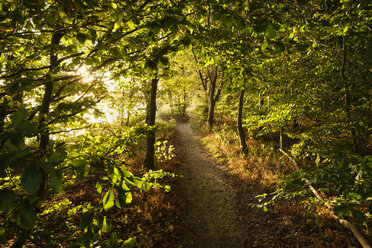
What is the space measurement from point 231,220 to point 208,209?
3.62ft

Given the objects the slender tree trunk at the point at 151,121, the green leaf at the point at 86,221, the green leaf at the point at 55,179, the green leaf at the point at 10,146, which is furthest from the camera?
the slender tree trunk at the point at 151,121

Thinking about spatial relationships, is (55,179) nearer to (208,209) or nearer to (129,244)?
(129,244)

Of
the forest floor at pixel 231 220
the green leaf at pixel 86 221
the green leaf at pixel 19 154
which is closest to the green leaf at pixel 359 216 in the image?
the green leaf at pixel 86 221

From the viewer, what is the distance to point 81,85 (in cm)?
453

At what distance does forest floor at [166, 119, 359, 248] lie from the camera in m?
Result: 5.80

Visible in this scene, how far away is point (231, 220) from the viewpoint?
7.00 meters

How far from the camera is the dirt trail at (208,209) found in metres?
6.26

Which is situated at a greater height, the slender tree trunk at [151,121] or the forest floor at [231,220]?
the slender tree trunk at [151,121]

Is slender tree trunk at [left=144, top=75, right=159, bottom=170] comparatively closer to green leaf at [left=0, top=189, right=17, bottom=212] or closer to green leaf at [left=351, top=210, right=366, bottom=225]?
green leaf at [left=351, top=210, right=366, bottom=225]

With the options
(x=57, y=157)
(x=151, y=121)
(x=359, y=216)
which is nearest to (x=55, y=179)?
(x=57, y=157)

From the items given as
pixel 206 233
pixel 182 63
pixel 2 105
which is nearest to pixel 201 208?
pixel 206 233

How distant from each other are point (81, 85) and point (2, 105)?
2303 mm

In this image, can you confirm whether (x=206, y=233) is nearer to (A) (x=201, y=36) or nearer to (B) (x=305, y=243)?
(B) (x=305, y=243)

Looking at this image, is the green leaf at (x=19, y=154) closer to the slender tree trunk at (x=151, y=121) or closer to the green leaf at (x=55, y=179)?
the green leaf at (x=55, y=179)
